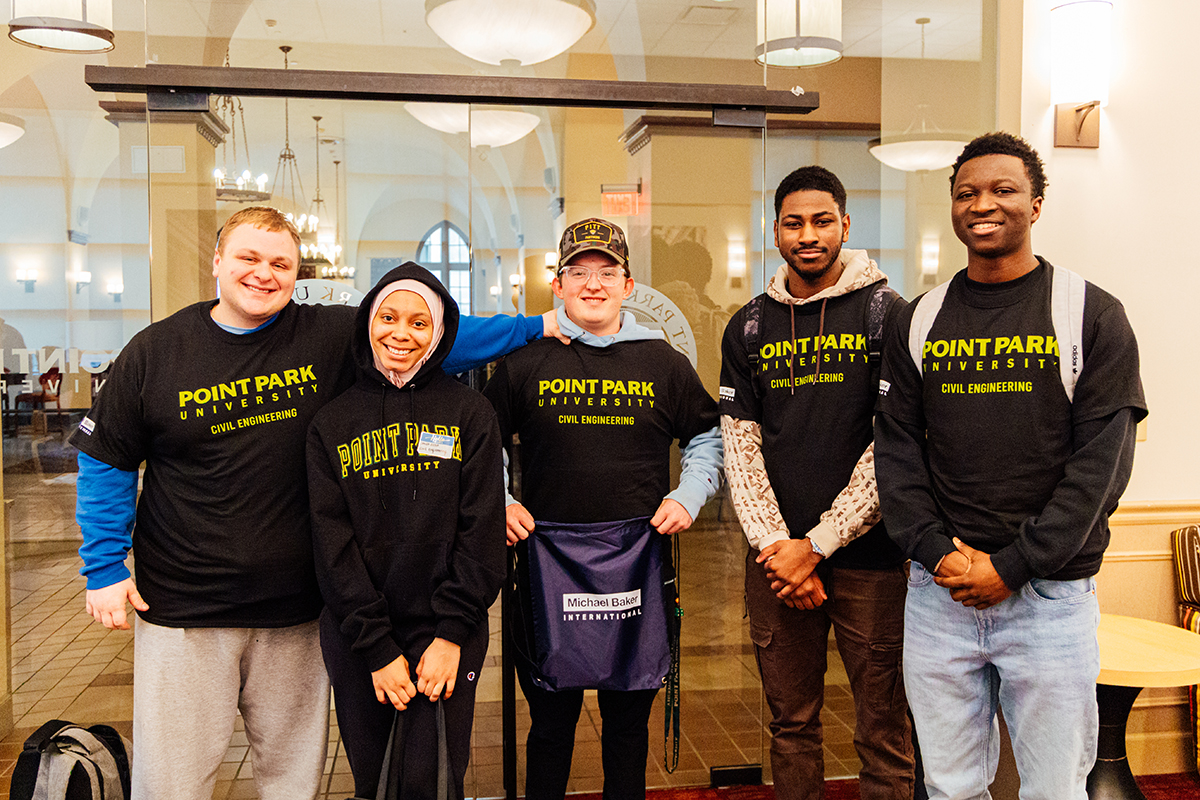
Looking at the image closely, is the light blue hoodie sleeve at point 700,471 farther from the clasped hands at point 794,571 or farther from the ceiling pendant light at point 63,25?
the ceiling pendant light at point 63,25

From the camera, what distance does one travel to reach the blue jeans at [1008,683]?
6.35ft

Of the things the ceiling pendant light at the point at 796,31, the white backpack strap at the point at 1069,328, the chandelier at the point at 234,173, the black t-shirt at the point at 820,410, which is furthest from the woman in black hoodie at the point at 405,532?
the ceiling pendant light at the point at 796,31

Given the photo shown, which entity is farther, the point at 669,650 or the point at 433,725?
the point at 669,650

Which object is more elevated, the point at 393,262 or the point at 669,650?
the point at 393,262

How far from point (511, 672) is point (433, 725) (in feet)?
2.79

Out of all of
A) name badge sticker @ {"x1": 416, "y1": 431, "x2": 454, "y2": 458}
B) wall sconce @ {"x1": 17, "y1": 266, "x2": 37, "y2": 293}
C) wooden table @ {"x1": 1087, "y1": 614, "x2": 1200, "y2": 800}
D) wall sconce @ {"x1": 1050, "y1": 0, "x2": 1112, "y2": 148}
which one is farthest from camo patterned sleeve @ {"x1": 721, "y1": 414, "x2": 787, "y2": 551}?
wall sconce @ {"x1": 17, "y1": 266, "x2": 37, "y2": 293}

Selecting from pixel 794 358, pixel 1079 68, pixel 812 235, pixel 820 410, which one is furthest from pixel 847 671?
pixel 1079 68

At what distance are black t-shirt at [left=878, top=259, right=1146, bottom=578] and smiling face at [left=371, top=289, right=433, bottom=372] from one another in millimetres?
1230

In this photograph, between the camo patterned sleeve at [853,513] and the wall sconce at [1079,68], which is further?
the wall sconce at [1079,68]

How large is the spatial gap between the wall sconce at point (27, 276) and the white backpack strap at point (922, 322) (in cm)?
301

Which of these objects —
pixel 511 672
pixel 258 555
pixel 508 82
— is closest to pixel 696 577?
pixel 511 672

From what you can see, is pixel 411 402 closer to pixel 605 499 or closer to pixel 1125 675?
pixel 605 499

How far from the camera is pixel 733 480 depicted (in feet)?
8.09

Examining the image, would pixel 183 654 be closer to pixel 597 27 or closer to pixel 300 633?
pixel 300 633
